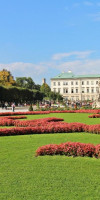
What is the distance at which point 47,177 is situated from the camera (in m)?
5.05

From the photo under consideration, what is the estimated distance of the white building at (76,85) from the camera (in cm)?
9981

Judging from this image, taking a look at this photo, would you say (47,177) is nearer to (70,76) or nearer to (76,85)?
(76,85)

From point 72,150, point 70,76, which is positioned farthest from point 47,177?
point 70,76

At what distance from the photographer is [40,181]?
4.84 metres

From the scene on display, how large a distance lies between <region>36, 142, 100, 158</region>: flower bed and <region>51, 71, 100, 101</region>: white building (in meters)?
93.3

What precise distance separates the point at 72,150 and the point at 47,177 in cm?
167

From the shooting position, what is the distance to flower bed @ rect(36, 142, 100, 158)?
258 inches

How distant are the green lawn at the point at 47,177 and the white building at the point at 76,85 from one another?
308 ft

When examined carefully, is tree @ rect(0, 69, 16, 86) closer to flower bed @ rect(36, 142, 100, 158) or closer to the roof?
the roof

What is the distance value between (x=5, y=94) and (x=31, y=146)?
4068cm

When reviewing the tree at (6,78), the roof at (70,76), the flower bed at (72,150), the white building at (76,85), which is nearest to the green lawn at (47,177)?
the flower bed at (72,150)

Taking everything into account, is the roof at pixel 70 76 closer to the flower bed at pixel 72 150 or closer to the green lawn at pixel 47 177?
the flower bed at pixel 72 150

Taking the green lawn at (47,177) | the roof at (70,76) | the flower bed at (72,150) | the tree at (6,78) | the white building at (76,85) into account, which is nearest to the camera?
the green lawn at (47,177)

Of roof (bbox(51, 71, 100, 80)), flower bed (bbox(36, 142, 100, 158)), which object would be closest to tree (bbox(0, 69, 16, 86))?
roof (bbox(51, 71, 100, 80))
